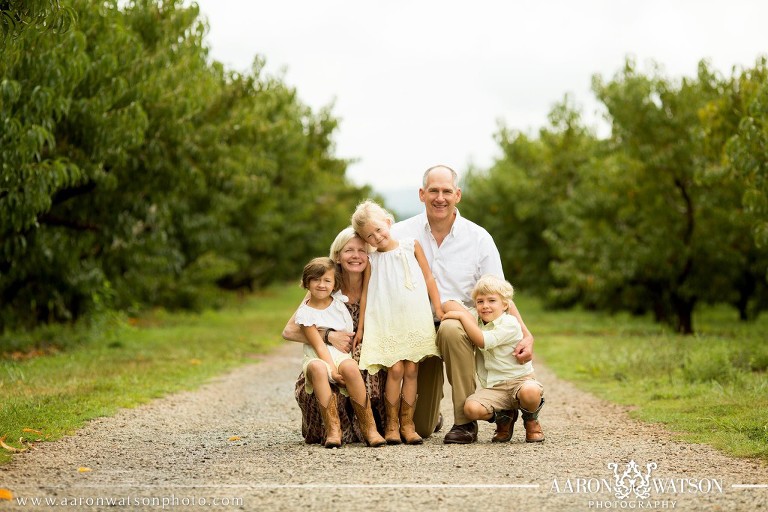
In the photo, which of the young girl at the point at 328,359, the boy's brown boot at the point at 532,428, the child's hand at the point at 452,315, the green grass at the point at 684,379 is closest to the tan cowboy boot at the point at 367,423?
the young girl at the point at 328,359

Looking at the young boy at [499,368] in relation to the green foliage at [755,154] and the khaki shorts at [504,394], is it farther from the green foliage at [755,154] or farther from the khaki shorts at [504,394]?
the green foliage at [755,154]

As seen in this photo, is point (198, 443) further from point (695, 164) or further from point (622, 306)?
point (622, 306)

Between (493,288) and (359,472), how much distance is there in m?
2.14

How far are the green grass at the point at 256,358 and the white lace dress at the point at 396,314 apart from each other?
241 cm

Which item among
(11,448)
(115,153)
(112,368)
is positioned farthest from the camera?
(115,153)

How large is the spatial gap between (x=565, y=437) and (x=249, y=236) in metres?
27.3

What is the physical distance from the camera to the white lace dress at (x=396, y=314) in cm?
837

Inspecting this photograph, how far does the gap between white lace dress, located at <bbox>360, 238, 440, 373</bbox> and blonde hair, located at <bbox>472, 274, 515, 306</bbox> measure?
43cm

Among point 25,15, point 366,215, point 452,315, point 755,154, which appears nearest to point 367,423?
point 452,315

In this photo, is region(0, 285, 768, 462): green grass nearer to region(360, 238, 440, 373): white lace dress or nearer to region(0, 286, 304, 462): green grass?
region(0, 286, 304, 462): green grass

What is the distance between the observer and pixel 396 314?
8.44 m

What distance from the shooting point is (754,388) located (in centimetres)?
1125

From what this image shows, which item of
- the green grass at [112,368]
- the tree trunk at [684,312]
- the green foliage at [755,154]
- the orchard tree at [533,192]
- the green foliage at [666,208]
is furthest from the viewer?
the orchard tree at [533,192]

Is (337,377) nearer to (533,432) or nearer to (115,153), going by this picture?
(533,432)
